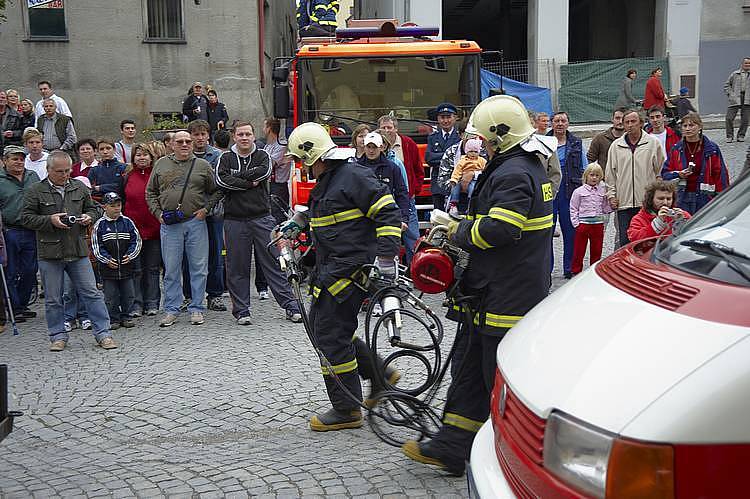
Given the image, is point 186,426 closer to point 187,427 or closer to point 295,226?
point 187,427

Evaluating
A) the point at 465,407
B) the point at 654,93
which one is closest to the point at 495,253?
the point at 465,407

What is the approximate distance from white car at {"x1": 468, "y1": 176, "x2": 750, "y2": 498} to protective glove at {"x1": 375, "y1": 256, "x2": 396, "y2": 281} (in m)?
2.06

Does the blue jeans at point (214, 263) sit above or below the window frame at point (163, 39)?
below

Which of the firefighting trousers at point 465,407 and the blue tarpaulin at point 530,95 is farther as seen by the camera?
the blue tarpaulin at point 530,95

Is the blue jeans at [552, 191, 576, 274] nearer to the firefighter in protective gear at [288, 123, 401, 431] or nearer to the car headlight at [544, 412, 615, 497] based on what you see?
the firefighter in protective gear at [288, 123, 401, 431]

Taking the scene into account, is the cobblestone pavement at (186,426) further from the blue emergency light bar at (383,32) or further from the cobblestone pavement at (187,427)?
the blue emergency light bar at (383,32)

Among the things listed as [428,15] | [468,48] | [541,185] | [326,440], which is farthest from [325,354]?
[428,15]

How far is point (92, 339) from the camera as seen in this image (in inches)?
328

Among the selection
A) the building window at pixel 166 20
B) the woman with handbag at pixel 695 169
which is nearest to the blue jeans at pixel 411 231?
the woman with handbag at pixel 695 169

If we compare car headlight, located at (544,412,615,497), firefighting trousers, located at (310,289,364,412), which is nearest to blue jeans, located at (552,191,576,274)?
firefighting trousers, located at (310,289,364,412)

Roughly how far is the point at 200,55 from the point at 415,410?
55.9 feet

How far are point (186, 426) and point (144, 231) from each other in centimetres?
396

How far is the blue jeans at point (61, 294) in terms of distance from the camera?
7820mm

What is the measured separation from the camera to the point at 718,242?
289cm
